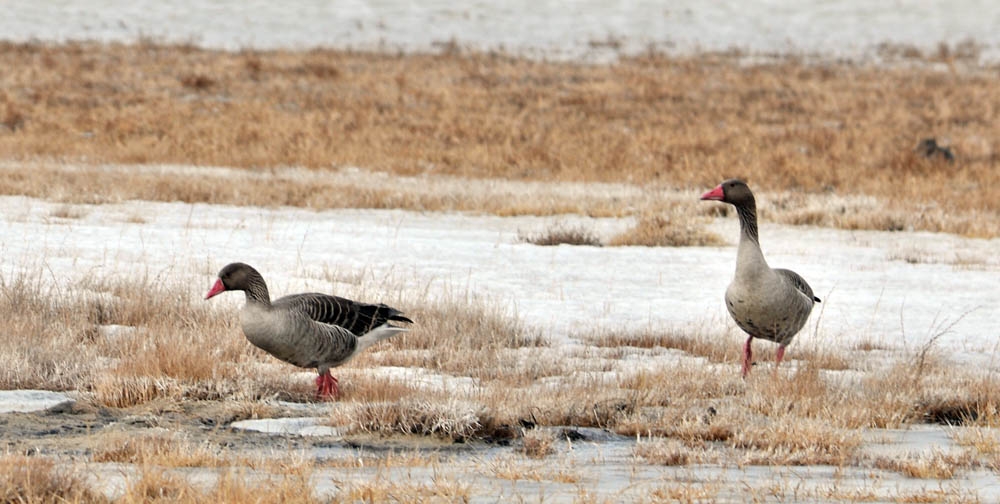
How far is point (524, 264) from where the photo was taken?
14047 mm

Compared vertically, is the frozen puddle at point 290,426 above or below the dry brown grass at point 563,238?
below

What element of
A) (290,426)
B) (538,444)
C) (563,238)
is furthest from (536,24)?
(538,444)

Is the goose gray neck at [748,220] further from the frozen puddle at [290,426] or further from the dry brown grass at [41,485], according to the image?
the dry brown grass at [41,485]

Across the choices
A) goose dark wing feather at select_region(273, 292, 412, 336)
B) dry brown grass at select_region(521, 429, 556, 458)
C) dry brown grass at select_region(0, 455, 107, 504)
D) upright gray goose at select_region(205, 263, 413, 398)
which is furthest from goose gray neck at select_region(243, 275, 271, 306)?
dry brown grass at select_region(0, 455, 107, 504)

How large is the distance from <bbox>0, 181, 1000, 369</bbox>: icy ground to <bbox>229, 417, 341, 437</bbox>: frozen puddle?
3.47m

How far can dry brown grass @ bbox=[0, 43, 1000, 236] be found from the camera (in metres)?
22.9

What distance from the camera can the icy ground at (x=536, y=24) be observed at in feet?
159

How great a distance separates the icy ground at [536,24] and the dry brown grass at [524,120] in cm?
699

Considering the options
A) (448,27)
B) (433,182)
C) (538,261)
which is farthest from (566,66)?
(538,261)

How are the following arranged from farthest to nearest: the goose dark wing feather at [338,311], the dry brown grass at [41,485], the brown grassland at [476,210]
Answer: the goose dark wing feather at [338,311], the brown grassland at [476,210], the dry brown grass at [41,485]

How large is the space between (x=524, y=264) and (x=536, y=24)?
44123mm

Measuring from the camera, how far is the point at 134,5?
182ft

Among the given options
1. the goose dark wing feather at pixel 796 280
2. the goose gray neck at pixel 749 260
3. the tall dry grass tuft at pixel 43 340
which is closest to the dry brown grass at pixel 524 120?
the tall dry grass tuft at pixel 43 340

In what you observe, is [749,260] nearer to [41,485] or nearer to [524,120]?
[41,485]
